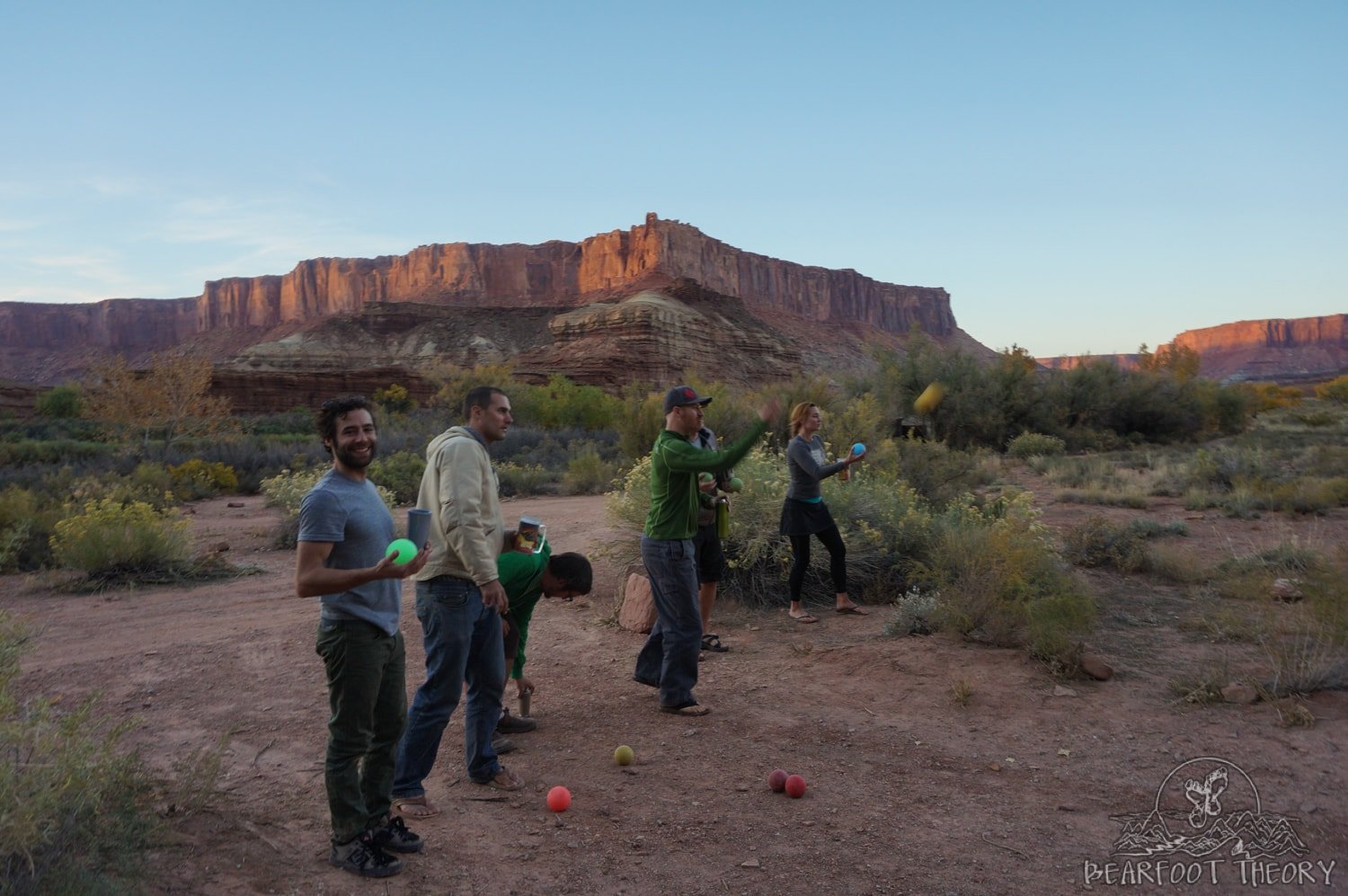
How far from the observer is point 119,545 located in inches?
387

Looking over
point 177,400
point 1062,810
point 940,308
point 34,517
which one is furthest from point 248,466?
point 940,308

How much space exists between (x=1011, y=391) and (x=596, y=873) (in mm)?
25924

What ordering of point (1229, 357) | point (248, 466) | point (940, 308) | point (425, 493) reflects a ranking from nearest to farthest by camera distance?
point (425, 493) < point (248, 466) < point (1229, 357) < point (940, 308)

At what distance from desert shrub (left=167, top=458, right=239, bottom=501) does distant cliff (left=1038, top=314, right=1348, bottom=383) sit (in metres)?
127

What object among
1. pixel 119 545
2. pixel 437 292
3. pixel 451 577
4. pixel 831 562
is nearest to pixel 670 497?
pixel 451 577

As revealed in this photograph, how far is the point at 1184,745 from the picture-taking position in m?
4.70

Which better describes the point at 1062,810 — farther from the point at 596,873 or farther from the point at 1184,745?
the point at 596,873

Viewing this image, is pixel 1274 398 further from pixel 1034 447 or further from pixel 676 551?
pixel 676 551

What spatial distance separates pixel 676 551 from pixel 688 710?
3.30 feet

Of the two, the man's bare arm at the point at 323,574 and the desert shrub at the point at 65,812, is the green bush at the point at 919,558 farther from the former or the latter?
the desert shrub at the point at 65,812

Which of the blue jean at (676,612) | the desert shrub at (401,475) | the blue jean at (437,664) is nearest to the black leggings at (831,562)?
the blue jean at (676,612)

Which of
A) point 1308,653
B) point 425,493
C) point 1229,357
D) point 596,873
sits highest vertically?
point 1229,357

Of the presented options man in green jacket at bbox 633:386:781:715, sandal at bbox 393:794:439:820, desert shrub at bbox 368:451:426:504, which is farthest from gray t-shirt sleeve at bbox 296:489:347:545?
desert shrub at bbox 368:451:426:504

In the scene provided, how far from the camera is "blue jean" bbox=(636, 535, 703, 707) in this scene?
526 centimetres
